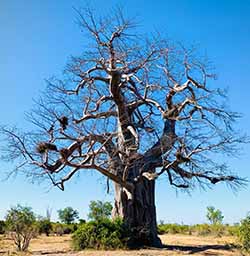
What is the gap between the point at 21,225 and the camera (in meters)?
13.4

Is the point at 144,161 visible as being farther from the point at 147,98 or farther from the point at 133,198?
the point at 147,98

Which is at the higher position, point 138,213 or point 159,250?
point 138,213

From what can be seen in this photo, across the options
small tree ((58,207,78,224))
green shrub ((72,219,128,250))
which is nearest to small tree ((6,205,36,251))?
green shrub ((72,219,128,250))

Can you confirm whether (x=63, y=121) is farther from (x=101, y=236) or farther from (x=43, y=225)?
(x=43, y=225)

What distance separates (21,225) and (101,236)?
149 inches

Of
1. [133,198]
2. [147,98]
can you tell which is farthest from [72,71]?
[133,198]

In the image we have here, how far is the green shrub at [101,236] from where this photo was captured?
10992mm

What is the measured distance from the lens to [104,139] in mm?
11352

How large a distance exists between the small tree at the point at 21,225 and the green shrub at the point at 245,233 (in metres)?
7.39

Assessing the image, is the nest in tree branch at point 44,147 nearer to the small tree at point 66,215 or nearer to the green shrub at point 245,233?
the green shrub at point 245,233

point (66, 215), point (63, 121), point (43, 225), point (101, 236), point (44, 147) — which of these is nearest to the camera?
point (44, 147)

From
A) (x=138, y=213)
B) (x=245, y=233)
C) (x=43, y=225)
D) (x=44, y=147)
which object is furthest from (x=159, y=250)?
(x=43, y=225)

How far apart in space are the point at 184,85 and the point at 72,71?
12.8 feet

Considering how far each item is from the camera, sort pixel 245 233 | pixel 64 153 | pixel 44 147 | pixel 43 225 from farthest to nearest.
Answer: pixel 43 225, pixel 44 147, pixel 64 153, pixel 245 233
